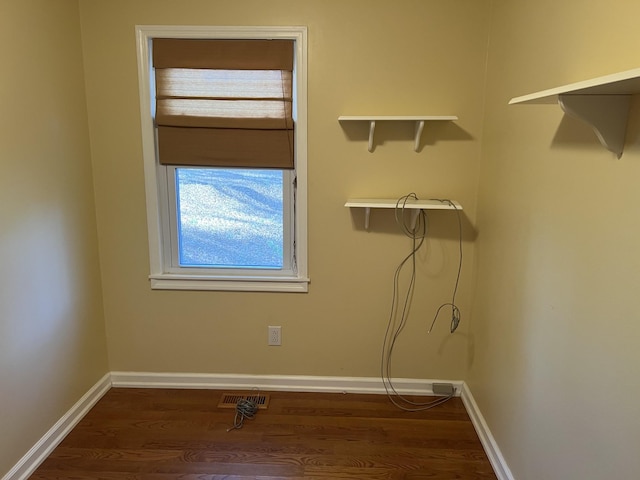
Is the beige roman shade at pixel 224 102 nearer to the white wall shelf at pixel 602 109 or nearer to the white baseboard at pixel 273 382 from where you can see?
the white baseboard at pixel 273 382

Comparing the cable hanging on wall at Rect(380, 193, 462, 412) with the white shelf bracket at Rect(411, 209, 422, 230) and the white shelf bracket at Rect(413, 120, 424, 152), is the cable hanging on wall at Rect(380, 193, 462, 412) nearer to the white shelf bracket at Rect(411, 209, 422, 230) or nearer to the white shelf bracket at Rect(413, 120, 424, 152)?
the white shelf bracket at Rect(411, 209, 422, 230)

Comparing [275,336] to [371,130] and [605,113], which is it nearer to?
[371,130]

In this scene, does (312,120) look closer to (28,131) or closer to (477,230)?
(477,230)

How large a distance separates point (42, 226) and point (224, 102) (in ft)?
3.39

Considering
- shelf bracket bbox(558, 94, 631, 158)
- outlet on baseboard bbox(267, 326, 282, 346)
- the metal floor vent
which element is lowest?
the metal floor vent

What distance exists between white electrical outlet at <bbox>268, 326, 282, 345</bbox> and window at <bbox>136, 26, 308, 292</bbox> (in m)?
0.25

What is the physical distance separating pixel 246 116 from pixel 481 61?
121 cm

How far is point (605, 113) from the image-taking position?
Answer: 1.12 meters

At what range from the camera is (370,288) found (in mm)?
2430

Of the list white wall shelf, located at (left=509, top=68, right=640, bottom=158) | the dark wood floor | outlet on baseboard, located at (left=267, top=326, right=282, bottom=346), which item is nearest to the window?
outlet on baseboard, located at (left=267, top=326, right=282, bottom=346)

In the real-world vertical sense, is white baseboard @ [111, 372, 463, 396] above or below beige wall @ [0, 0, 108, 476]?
below

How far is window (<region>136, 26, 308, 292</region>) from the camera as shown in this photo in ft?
7.23

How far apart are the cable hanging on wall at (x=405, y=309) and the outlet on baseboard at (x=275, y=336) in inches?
23.6

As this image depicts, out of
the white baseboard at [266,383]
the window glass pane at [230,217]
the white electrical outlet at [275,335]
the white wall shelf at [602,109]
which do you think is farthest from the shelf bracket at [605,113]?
the white electrical outlet at [275,335]
